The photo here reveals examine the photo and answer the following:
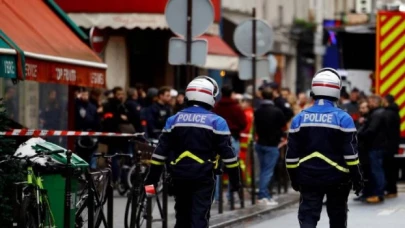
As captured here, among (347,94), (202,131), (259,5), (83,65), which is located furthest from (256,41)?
(259,5)

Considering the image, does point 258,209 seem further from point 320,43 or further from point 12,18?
point 320,43

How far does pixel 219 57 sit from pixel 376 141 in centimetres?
1077

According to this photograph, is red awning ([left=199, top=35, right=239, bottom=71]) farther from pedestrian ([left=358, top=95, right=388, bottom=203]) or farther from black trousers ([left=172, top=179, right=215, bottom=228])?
black trousers ([left=172, top=179, right=215, bottom=228])

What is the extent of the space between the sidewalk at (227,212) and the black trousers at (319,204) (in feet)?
16.1

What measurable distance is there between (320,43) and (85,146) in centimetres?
3143

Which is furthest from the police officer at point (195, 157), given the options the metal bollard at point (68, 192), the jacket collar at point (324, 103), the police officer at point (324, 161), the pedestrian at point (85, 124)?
the pedestrian at point (85, 124)

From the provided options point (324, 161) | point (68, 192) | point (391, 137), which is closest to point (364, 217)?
point (391, 137)

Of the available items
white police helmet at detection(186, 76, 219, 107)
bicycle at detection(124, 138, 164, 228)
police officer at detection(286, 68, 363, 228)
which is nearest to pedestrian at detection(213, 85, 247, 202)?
bicycle at detection(124, 138, 164, 228)

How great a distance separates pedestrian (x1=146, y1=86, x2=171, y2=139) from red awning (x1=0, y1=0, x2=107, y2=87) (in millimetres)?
4184

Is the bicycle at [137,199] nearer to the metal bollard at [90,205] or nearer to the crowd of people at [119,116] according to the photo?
the metal bollard at [90,205]

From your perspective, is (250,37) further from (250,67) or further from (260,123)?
(260,123)

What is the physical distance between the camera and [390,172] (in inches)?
945

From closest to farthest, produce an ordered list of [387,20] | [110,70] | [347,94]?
[387,20]
[347,94]
[110,70]

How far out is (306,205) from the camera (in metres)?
12.9
